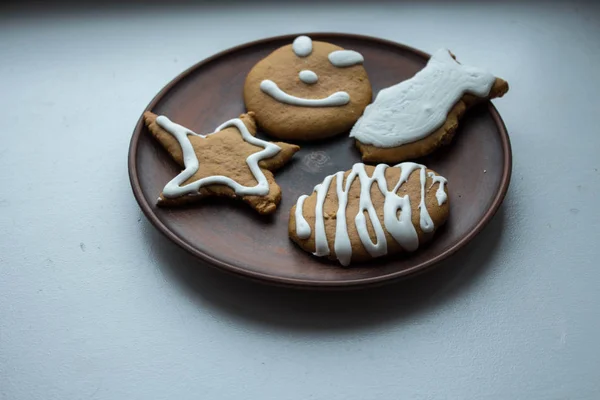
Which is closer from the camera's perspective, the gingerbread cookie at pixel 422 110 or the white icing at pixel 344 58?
the gingerbread cookie at pixel 422 110

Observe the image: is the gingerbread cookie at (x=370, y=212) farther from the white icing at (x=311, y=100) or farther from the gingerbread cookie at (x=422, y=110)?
the white icing at (x=311, y=100)

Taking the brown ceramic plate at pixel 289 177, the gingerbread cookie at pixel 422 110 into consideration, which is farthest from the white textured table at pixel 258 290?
the gingerbread cookie at pixel 422 110

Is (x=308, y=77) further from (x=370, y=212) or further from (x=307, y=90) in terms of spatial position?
(x=370, y=212)

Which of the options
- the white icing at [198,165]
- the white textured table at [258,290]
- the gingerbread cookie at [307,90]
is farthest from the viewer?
the gingerbread cookie at [307,90]

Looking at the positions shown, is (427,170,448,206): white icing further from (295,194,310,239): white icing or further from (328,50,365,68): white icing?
(328,50,365,68): white icing

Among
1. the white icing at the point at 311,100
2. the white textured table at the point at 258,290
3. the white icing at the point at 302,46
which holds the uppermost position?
the white icing at the point at 302,46

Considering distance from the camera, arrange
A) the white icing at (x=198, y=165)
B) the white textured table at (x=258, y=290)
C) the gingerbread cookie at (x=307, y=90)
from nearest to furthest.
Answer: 1. the white textured table at (x=258, y=290)
2. the white icing at (x=198, y=165)
3. the gingerbread cookie at (x=307, y=90)

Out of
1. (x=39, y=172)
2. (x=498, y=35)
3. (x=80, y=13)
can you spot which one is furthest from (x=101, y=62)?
(x=498, y=35)
